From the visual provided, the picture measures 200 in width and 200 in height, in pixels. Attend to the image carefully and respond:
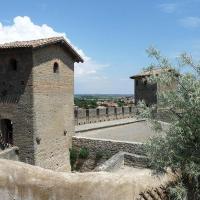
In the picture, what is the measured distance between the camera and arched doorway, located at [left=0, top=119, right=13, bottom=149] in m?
20.9

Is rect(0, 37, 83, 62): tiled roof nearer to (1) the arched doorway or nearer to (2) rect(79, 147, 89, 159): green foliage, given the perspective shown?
(1) the arched doorway

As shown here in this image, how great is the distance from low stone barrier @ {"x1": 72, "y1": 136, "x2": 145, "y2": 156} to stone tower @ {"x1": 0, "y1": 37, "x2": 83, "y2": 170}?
2.31 ft

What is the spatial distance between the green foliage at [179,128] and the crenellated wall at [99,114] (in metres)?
17.5

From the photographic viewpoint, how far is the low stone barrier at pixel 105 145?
20031 millimetres

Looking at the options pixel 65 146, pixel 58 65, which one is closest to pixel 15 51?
pixel 58 65

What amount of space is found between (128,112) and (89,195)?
81.9 ft

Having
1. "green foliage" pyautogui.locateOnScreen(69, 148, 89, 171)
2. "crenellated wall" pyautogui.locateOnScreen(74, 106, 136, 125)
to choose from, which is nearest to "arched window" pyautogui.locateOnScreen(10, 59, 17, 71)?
"green foliage" pyautogui.locateOnScreen(69, 148, 89, 171)

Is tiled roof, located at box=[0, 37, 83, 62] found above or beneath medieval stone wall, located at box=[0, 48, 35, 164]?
above

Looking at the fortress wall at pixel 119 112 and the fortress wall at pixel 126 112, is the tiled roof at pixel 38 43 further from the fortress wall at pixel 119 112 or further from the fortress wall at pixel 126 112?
the fortress wall at pixel 126 112

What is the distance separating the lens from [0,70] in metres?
20.8

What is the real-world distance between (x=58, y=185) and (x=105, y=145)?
34.9ft

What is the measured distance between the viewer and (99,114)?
30109 mm

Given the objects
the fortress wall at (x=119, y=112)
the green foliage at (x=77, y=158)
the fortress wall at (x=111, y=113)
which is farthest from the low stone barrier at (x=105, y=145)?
the fortress wall at (x=119, y=112)

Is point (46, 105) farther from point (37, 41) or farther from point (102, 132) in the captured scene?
point (102, 132)
